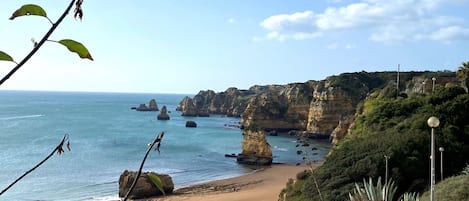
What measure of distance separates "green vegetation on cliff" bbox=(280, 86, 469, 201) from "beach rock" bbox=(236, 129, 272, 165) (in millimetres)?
17429

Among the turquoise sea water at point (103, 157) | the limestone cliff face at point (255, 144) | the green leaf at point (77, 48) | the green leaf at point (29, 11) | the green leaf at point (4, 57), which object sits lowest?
the turquoise sea water at point (103, 157)

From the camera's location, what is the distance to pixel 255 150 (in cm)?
4250

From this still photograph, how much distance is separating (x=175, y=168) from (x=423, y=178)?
2471cm

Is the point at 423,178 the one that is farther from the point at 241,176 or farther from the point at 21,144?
the point at 21,144

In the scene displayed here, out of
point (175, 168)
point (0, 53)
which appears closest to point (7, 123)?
point (175, 168)

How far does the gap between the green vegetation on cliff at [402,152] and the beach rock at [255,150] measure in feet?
57.2

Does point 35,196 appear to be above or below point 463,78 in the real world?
below

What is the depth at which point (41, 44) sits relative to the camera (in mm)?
933

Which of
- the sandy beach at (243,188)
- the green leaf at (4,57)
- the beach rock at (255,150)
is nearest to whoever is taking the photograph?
the green leaf at (4,57)

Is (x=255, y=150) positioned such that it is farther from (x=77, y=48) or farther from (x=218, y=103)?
(x=218, y=103)

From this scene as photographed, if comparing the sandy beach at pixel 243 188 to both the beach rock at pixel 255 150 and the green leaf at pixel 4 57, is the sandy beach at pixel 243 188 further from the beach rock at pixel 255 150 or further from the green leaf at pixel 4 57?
the green leaf at pixel 4 57

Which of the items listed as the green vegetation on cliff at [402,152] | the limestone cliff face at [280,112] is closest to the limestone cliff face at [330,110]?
the limestone cliff face at [280,112]

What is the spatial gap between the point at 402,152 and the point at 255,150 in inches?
963

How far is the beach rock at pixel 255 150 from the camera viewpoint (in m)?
41.1
